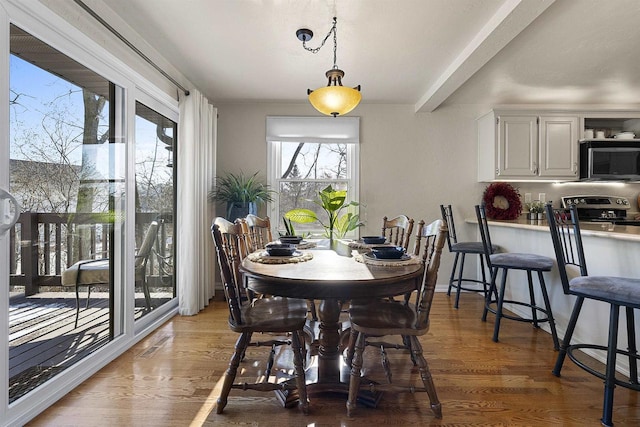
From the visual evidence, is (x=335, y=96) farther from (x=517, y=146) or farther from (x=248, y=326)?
(x=517, y=146)

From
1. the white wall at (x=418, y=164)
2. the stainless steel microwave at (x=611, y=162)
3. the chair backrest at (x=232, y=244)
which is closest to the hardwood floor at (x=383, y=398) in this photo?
the chair backrest at (x=232, y=244)

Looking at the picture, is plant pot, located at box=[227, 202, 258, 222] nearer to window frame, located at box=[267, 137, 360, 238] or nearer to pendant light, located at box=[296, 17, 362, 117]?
window frame, located at box=[267, 137, 360, 238]

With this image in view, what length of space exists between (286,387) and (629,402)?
1898mm

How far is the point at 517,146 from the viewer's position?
4.04 meters

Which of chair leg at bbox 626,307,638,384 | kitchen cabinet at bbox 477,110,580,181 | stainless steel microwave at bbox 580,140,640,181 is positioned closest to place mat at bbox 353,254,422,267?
chair leg at bbox 626,307,638,384

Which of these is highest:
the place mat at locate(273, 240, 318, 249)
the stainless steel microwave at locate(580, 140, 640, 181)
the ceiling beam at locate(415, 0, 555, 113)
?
the ceiling beam at locate(415, 0, 555, 113)

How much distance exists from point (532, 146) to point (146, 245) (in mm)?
4331

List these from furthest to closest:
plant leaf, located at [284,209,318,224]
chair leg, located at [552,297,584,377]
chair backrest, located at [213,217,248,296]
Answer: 1. plant leaf, located at [284,209,318,224]
2. chair leg, located at [552,297,584,377]
3. chair backrest, located at [213,217,248,296]

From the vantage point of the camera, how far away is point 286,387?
5.82 feet

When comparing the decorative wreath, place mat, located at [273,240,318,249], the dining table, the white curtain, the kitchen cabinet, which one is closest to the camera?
the dining table

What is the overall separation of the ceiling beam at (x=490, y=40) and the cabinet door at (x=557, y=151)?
1438 mm

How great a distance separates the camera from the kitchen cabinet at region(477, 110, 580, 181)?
401 centimetres

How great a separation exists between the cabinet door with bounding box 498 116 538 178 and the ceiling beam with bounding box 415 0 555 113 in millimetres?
951

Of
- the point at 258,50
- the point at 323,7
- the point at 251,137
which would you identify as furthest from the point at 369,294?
the point at 251,137
